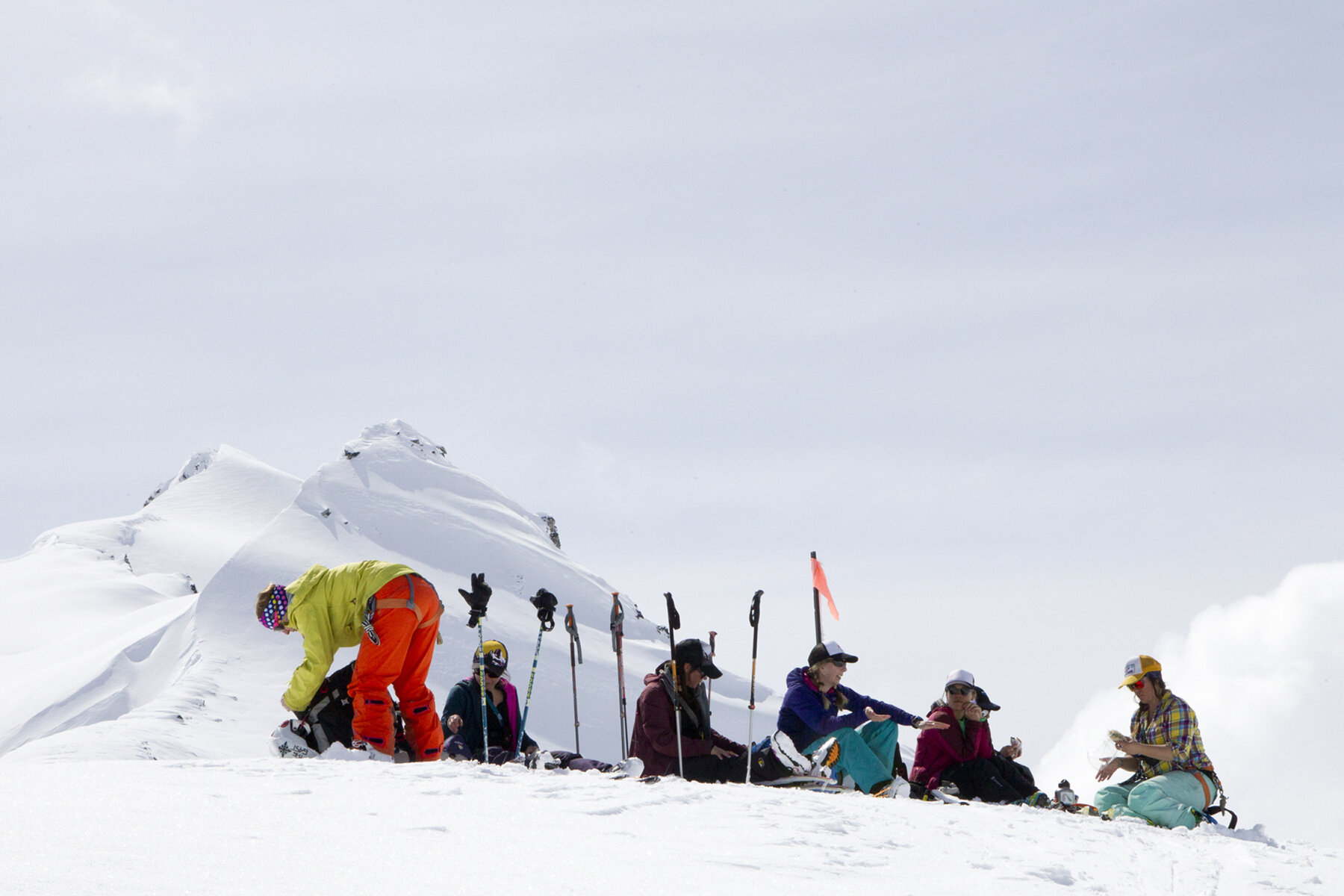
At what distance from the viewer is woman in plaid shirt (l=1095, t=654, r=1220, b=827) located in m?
7.17

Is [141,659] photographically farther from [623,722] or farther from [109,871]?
[109,871]

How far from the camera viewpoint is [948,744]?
794cm

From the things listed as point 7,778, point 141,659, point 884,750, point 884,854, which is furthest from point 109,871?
point 141,659

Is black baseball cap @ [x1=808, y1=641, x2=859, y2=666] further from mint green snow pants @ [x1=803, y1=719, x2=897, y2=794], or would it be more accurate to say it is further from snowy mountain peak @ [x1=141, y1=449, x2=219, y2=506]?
snowy mountain peak @ [x1=141, y1=449, x2=219, y2=506]

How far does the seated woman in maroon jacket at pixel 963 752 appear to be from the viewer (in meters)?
7.88

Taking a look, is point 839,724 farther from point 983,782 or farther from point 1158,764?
point 1158,764

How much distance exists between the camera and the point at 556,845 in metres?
3.79

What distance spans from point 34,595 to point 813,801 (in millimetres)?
55062

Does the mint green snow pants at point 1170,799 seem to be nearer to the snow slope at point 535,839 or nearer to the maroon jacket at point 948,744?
the snow slope at point 535,839

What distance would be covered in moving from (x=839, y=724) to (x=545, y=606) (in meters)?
2.60

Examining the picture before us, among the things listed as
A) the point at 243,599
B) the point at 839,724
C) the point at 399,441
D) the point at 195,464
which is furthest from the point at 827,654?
the point at 195,464

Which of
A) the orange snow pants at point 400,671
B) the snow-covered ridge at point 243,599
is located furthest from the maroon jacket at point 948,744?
the snow-covered ridge at point 243,599

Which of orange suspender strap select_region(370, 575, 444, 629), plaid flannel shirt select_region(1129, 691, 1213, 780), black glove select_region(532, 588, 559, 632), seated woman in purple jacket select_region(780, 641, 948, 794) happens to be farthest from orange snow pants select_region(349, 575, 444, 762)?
plaid flannel shirt select_region(1129, 691, 1213, 780)

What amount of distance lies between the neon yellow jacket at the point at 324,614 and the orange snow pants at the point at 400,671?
94mm
